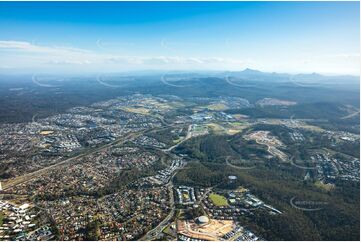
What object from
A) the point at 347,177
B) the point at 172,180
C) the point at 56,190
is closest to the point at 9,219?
the point at 56,190

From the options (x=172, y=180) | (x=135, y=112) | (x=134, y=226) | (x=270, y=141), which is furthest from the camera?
(x=135, y=112)

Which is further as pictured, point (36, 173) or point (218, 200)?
point (36, 173)

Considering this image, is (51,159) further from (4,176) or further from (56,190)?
(56,190)

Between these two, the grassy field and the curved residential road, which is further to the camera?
the curved residential road

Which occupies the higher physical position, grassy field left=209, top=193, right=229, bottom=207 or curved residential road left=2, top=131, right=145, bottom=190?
grassy field left=209, top=193, right=229, bottom=207

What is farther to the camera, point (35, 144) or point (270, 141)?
point (270, 141)

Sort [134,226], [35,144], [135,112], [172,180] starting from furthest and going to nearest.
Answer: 1. [135,112]
2. [35,144]
3. [172,180]
4. [134,226]

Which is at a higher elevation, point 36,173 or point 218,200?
point 218,200
